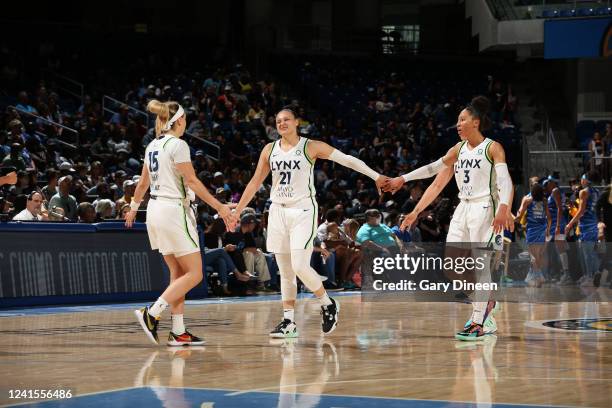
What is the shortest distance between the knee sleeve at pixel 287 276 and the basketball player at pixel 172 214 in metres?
0.97

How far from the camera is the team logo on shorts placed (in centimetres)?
1079

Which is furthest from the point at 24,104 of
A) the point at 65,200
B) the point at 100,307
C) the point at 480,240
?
the point at 480,240

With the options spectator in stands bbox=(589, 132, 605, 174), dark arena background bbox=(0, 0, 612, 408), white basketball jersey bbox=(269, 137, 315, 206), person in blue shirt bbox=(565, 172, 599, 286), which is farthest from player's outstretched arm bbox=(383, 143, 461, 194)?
spectator in stands bbox=(589, 132, 605, 174)

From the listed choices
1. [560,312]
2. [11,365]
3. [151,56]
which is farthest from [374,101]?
[11,365]

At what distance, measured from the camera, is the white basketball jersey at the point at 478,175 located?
962 centimetres

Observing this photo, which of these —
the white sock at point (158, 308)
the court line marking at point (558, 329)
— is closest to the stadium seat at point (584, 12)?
the court line marking at point (558, 329)

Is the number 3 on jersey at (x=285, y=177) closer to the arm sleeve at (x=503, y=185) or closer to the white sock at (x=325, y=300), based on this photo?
the white sock at (x=325, y=300)

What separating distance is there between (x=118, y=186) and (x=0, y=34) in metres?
12.7

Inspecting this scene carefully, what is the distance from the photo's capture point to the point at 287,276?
9797 mm

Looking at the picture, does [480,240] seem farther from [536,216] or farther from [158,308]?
[536,216]

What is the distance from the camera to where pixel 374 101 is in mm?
32250

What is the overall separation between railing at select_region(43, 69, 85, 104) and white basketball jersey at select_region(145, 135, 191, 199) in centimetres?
1821

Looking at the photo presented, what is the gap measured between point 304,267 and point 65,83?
19.6 metres

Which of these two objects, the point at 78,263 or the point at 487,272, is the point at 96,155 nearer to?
the point at 78,263
